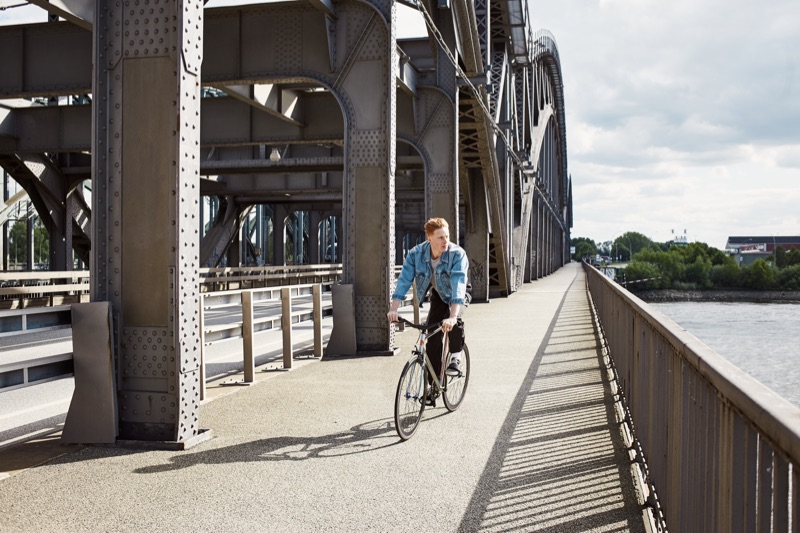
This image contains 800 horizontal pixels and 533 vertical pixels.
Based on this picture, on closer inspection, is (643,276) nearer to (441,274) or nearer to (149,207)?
(441,274)

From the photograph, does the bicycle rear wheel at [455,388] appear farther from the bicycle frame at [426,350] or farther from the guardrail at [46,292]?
the guardrail at [46,292]

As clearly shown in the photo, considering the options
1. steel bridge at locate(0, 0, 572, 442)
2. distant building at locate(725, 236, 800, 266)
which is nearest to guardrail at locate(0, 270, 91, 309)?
steel bridge at locate(0, 0, 572, 442)

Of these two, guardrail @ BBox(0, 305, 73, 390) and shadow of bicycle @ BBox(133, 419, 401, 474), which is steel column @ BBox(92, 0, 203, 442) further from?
shadow of bicycle @ BBox(133, 419, 401, 474)

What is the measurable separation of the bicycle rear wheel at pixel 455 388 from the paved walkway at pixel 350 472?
5.6 inches

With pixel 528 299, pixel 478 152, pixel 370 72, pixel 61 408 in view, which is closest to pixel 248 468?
pixel 61 408

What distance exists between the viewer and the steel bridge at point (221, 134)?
6.12 metres

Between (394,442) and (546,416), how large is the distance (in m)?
1.69

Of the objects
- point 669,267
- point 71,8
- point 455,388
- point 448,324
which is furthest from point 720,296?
point 448,324

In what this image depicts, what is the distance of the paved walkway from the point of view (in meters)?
4.30

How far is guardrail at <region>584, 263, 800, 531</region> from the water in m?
8.80

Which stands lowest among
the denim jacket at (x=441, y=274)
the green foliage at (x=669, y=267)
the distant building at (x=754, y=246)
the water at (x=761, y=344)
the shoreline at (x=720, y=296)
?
the shoreline at (x=720, y=296)

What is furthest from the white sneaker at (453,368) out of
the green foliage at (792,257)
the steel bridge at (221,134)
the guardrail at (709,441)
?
the green foliage at (792,257)

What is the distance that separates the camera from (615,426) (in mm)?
6625

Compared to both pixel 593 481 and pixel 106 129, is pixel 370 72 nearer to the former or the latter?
pixel 106 129
